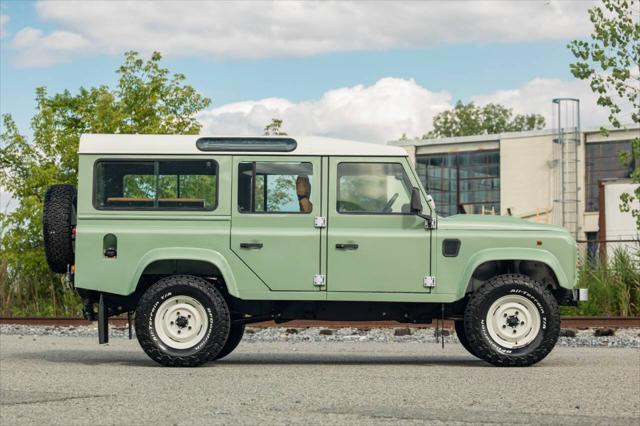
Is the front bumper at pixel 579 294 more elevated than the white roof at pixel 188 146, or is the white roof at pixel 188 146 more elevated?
the white roof at pixel 188 146

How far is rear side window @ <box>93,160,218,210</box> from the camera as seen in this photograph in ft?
37.0

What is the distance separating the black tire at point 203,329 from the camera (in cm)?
1100

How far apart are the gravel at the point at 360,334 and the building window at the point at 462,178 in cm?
4581

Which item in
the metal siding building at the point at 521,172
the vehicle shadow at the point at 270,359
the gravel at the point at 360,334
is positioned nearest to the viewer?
the vehicle shadow at the point at 270,359

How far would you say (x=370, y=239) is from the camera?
1113cm

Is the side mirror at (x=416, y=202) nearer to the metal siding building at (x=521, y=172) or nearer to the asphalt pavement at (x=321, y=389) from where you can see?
the asphalt pavement at (x=321, y=389)

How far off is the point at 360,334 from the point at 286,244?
218 inches

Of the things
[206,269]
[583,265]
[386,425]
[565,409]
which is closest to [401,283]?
[206,269]

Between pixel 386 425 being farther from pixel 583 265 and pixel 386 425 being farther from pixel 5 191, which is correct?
pixel 5 191

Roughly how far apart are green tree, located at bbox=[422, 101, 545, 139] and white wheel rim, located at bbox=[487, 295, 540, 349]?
93.1 metres

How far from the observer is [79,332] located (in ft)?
56.6

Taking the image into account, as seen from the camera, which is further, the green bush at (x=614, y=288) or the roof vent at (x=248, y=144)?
the green bush at (x=614, y=288)

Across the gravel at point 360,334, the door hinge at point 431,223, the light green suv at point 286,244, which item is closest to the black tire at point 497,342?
the light green suv at point 286,244

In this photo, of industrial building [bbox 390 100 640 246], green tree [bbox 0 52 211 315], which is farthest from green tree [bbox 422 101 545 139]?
green tree [bbox 0 52 211 315]
